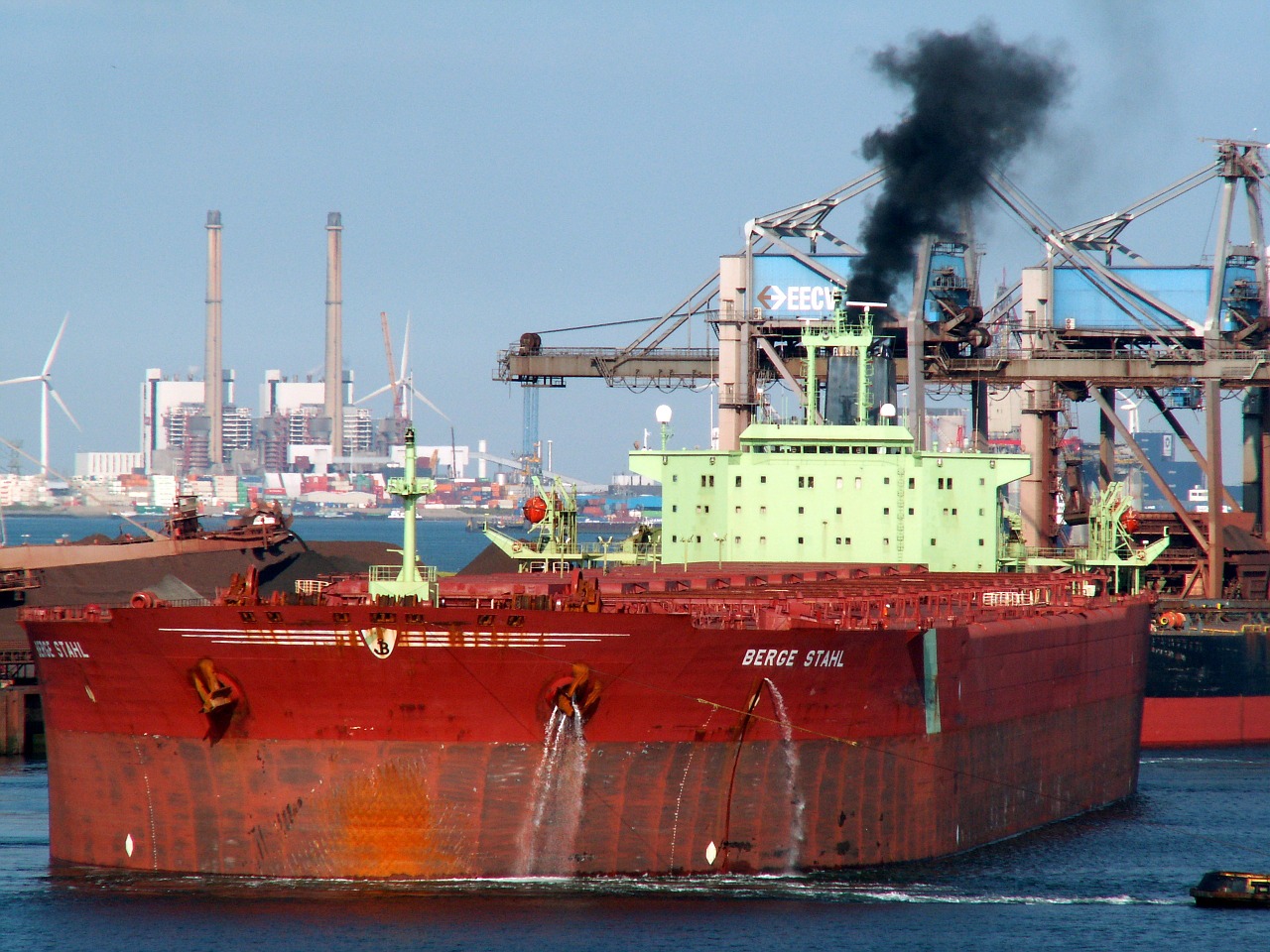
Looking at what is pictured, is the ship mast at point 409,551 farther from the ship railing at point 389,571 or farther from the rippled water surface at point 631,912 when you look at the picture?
the rippled water surface at point 631,912

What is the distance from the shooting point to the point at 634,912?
23.6 meters

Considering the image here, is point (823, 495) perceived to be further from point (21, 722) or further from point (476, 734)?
point (21, 722)

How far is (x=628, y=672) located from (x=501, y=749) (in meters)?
1.92


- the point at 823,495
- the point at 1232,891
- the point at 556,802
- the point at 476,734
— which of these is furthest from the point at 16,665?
the point at 1232,891

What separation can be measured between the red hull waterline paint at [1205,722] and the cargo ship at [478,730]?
78.2ft

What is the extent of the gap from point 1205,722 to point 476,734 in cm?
3138

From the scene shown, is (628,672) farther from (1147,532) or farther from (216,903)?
(1147,532)

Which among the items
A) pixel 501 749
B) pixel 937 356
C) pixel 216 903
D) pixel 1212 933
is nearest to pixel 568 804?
pixel 501 749

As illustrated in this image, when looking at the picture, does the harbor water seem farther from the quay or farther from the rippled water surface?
the quay

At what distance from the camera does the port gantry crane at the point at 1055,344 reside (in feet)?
181

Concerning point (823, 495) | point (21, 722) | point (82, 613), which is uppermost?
point (823, 495)

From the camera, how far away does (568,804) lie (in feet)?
79.4

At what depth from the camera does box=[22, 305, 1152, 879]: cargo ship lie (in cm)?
2380

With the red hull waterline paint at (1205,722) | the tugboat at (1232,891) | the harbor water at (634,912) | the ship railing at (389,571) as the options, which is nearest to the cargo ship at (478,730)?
the ship railing at (389,571)
